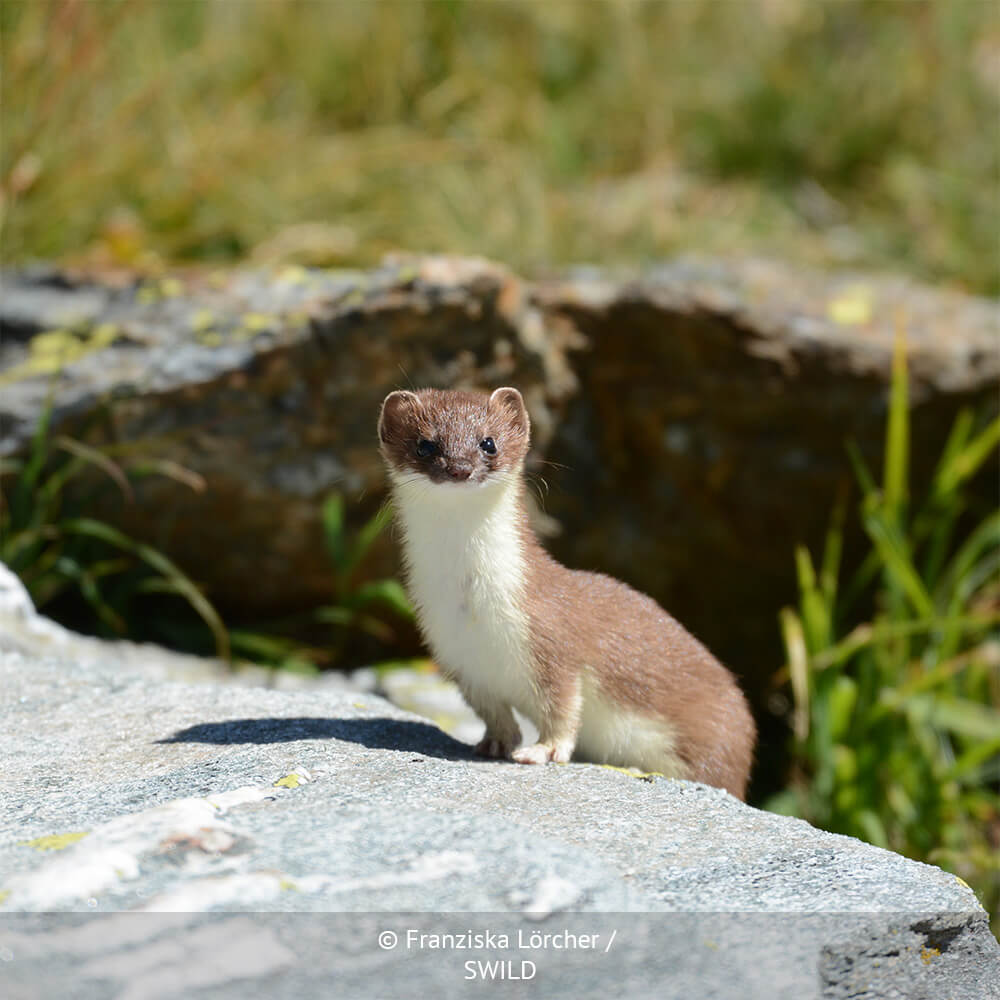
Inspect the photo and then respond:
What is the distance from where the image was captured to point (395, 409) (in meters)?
3.43

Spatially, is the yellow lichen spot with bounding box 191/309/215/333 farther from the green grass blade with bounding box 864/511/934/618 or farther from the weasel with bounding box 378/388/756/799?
the green grass blade with bounding box 864/511/934/618

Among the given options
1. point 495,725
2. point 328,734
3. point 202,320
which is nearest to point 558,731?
point 495,725

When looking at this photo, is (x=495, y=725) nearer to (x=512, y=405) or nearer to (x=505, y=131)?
(x=512, y=405)

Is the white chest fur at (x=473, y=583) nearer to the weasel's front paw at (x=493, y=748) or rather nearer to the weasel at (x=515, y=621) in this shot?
the weasel at (x=515, y=621)

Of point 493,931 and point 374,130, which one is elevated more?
point 374,130

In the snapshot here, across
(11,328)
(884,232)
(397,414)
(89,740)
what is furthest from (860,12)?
(89,740)

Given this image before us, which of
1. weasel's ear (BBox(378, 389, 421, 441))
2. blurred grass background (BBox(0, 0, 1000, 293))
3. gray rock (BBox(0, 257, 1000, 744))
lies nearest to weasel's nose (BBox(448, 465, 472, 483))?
weasel's ear (BBox(378, 389, 421, 441))

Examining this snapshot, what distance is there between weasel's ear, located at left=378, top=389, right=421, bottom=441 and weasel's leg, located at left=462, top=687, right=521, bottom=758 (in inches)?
28.3

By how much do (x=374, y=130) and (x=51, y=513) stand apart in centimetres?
353

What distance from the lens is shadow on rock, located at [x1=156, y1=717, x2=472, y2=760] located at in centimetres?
321

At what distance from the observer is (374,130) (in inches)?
300

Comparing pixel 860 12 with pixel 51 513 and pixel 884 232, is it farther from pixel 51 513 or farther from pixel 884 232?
pixel 51 513

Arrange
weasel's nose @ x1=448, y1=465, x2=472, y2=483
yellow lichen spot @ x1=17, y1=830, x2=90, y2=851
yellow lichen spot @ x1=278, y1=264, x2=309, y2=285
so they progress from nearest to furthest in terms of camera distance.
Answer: yellow lichen spot @ x1=17, y1=830, x2=90, y2=851 → weasel's nose @ x1=448, y1=465, x2=472, y2=483 → yellow lichen spot @ x1=278, y1=264, x2=309, y2=285

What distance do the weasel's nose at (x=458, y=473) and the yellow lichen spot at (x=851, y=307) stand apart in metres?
3.30
